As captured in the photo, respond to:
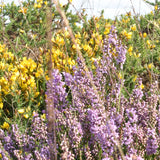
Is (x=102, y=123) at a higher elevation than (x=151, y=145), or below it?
higher

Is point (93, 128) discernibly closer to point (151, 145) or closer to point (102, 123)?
point (102, 123)

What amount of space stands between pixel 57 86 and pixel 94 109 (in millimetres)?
221

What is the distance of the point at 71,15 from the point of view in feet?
12.5

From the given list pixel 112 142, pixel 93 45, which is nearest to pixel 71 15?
pixel 93 45

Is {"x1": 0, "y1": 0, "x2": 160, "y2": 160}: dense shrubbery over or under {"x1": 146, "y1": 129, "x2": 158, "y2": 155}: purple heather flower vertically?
over

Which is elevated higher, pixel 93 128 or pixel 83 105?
pixel 83 105

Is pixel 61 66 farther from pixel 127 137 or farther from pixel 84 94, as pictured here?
pixel 127 137

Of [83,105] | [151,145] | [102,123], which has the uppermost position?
[83,105]

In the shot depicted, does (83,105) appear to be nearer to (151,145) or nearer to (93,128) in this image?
(93,128)

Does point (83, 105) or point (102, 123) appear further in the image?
point (83, 105)

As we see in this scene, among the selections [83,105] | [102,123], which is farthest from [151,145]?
[83,105]

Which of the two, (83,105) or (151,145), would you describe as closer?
(151,145)

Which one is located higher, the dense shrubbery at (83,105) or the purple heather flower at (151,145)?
the dense shrubbery at (83,105)

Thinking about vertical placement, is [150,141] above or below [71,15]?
below
